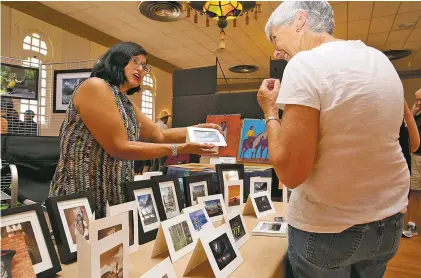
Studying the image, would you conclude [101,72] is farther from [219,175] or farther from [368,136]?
[368,136]

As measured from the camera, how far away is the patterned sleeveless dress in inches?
45.1

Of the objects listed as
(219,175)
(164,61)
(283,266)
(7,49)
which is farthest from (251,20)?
(283,266)

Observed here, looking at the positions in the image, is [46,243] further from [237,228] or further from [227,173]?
[227,173]

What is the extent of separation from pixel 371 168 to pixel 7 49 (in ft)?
18.3

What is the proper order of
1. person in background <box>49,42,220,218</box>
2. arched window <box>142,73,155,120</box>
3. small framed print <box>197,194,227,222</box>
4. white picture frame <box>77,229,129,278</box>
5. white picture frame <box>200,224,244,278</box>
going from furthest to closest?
arched window <box>142,73,155,120</box> < small framed print <box>197,194,227,222</box> < person in background <box>49,42,220,218</box> < white picture frame <box>200,224,244,278</box> < white picture frame <box>77,229,129,278</box>

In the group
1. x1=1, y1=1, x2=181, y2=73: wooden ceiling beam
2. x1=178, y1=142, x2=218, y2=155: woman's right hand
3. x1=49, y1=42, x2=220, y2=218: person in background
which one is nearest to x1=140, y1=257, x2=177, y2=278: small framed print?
x1=49, y1=42, x2=220, y2=218: person in background

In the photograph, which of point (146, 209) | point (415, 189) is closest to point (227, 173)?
point (146, 209)

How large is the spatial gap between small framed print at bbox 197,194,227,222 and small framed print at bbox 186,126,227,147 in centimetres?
26

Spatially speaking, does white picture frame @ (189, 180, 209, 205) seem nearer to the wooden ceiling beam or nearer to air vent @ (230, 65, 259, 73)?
the wooden ceiling beam

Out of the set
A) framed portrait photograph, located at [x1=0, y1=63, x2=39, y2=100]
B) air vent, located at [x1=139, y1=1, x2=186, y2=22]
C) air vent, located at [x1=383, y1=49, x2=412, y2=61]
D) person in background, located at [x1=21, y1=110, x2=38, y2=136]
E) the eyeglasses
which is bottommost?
person in background, located at [x1=21, y1=110, x2=38, y2=136]

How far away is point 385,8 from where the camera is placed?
208 inches

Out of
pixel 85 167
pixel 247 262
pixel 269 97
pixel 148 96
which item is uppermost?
pixel 148 96

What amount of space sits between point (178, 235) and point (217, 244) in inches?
5.2

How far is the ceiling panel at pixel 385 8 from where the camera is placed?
16.8 ft
